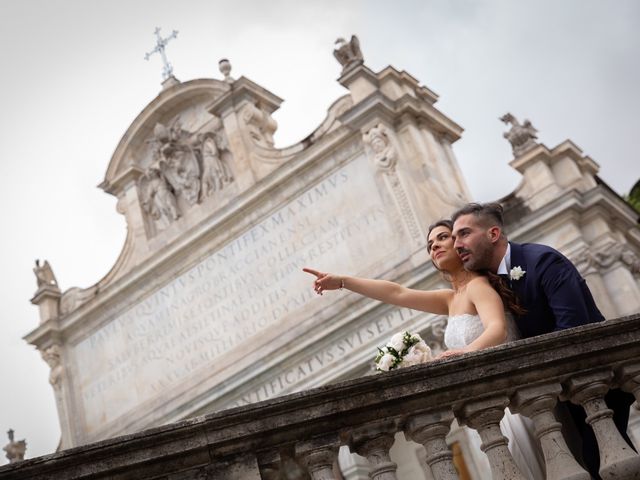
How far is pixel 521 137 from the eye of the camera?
17859mm

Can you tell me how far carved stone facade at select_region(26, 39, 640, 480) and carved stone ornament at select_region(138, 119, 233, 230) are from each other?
1.1 inches

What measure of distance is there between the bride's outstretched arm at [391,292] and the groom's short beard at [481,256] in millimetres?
388

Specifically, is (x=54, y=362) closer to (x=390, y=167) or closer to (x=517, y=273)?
(x=390, y=167)

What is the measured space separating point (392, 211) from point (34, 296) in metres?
8.67

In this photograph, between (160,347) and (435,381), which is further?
(160,347)

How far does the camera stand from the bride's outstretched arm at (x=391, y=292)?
5945 mm

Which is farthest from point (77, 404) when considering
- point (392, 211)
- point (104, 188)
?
point (392, 211)

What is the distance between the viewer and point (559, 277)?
5184 mm

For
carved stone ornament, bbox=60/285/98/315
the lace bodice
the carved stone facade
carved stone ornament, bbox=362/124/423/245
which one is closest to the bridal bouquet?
the lace bodice

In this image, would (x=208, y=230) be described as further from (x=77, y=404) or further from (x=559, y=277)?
(x=559, y=277)

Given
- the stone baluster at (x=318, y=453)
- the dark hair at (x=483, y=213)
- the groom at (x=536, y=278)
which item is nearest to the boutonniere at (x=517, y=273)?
the groom at (x=536, y=278)

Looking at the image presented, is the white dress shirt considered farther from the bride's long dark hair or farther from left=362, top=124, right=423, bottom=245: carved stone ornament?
left=362, top=124, right=423, bottom=245: carved stone ornament

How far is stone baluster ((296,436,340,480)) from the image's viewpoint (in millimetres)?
4551

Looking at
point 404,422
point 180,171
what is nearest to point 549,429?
point 404,422
